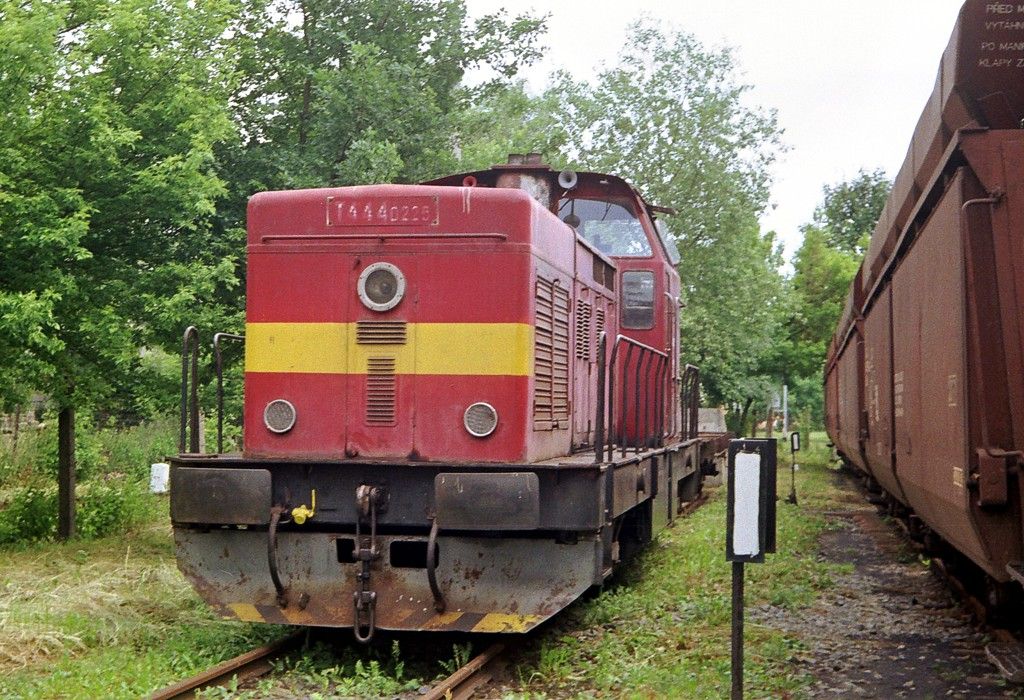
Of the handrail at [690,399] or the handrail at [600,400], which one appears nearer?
the handrail at [600,400]

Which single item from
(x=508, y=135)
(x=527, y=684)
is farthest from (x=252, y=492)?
(x=508, y=135)

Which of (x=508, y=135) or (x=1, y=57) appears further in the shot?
(x=508, y=135)

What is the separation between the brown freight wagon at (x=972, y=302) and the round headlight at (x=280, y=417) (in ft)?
12.1

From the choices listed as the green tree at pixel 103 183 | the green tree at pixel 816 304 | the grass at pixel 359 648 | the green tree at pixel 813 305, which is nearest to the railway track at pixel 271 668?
the grass at pixel 359 648

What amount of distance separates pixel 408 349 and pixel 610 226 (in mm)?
3576

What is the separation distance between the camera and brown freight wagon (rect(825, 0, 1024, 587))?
186 inches

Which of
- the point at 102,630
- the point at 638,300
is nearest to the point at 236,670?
the point at 102,630

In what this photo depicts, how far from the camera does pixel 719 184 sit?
2575cm

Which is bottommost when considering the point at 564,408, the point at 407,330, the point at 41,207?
the point at 564,408

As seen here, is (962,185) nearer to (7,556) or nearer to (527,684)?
(527,684)

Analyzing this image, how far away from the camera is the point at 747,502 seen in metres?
4.66

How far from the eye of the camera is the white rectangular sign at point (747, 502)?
4652 millimetres

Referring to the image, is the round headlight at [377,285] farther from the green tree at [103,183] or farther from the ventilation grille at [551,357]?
the green tree at [103,183]

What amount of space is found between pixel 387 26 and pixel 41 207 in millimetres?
6061
